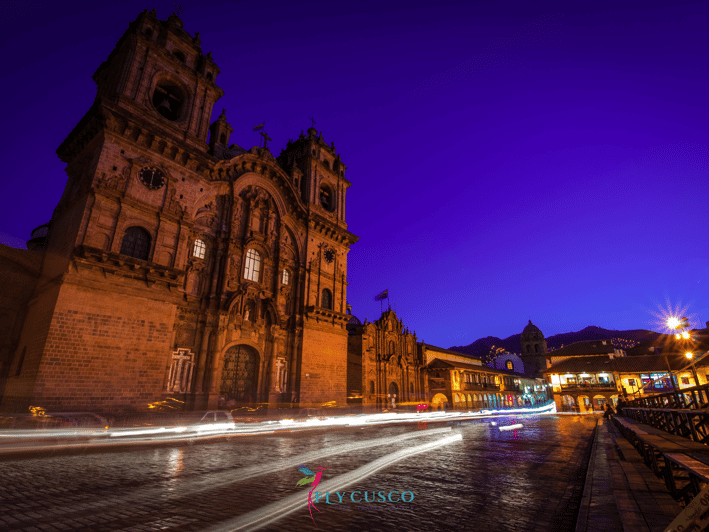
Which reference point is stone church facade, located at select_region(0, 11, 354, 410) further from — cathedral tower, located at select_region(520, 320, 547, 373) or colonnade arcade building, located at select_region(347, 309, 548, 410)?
cathedral tower, located at select_region(520, 320, 547, 373)

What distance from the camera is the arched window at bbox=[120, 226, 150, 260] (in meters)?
19.3

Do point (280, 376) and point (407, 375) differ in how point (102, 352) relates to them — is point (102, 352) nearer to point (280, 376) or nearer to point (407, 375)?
point (280, 376)

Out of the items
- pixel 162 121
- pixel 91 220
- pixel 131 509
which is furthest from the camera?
pixel 162 121

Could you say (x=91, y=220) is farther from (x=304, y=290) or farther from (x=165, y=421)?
(x=304, y=290)

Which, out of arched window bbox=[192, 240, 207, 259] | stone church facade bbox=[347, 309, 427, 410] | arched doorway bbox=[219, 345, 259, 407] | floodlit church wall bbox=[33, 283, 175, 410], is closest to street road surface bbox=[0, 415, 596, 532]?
floodlit church wall bbox=[33, 283, 175, 410]

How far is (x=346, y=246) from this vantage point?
115 feet

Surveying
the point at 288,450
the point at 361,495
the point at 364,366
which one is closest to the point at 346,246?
the point at 364,366

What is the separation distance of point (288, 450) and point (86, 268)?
13.4 meters

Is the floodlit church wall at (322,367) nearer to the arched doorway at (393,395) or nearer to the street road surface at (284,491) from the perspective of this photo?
the arched doorway at (393,395)

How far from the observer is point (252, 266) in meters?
26.4

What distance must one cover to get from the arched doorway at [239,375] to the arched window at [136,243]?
26.2 ft

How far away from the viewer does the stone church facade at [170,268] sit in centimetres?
1692

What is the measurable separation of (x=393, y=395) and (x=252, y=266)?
2224cm

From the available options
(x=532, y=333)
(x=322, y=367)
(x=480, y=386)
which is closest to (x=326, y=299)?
(x=322, y=367)
